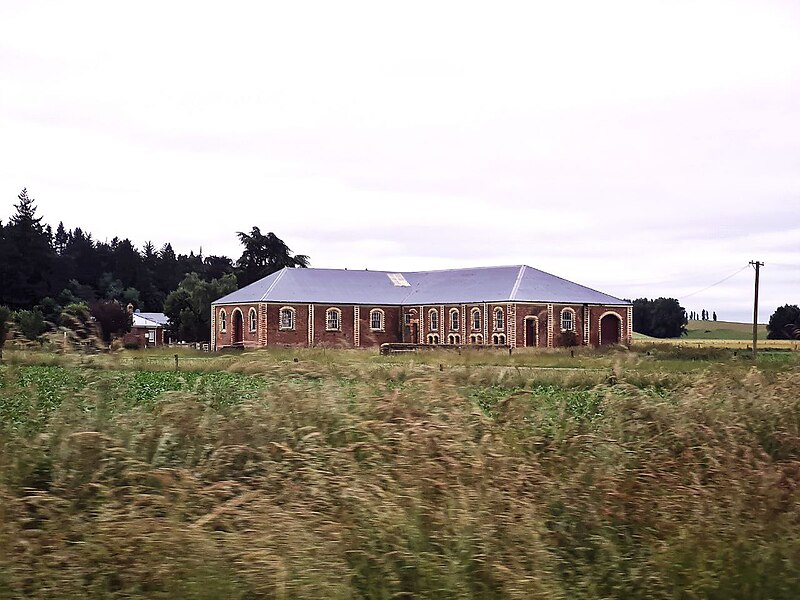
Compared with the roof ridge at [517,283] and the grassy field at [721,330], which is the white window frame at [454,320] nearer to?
the roof ridge at [517,283]

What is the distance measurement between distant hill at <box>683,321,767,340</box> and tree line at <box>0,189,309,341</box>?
149ft

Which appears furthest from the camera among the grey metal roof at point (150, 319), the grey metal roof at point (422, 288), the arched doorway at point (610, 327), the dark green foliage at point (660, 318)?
the dark green foliage at point (660, 318)

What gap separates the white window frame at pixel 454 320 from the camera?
211ft

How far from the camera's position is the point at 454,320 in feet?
212

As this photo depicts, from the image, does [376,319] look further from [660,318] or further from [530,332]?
[660,318]

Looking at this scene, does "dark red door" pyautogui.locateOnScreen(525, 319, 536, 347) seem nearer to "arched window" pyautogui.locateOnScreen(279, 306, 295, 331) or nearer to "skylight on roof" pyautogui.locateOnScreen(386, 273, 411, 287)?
"skylight on roof" pyautogui.locateOnScreen(386, 273, 411, 287)

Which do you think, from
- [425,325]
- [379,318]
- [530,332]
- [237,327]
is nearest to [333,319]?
[379,318]

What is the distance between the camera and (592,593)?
19.1 ft

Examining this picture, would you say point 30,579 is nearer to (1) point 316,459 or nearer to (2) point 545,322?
(1) point 316,459

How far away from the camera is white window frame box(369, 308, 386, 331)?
6725 cm

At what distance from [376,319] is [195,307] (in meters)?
19.5

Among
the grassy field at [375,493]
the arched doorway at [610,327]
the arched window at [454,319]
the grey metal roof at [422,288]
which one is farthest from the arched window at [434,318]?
the grassy field at [375,493]

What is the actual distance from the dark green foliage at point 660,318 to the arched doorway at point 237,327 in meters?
47.9

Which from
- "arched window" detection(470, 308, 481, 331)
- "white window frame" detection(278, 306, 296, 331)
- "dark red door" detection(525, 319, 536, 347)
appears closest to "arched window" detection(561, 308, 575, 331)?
"dark red door" detection(525, 319, 536, 347)
